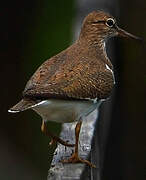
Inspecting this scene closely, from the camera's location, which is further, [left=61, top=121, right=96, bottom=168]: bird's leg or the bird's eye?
the bird's eye

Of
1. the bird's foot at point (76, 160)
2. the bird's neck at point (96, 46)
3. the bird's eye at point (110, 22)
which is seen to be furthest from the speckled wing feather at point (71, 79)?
the bird's eye at point (110, 22)

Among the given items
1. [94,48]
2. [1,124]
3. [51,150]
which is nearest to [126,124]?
[94,48]

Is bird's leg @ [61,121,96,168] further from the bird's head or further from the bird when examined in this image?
the bird's head

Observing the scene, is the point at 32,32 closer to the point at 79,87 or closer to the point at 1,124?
the point at 1,124

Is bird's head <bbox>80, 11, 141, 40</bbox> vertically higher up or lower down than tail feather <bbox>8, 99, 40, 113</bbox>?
higher up

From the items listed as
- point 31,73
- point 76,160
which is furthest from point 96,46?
point 31,73

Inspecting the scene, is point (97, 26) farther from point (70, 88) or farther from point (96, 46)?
point (70, 88)

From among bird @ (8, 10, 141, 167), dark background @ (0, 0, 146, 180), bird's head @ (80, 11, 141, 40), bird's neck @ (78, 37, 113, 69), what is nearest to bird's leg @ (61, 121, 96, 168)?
bird @ (8, 10, 141, 167)
